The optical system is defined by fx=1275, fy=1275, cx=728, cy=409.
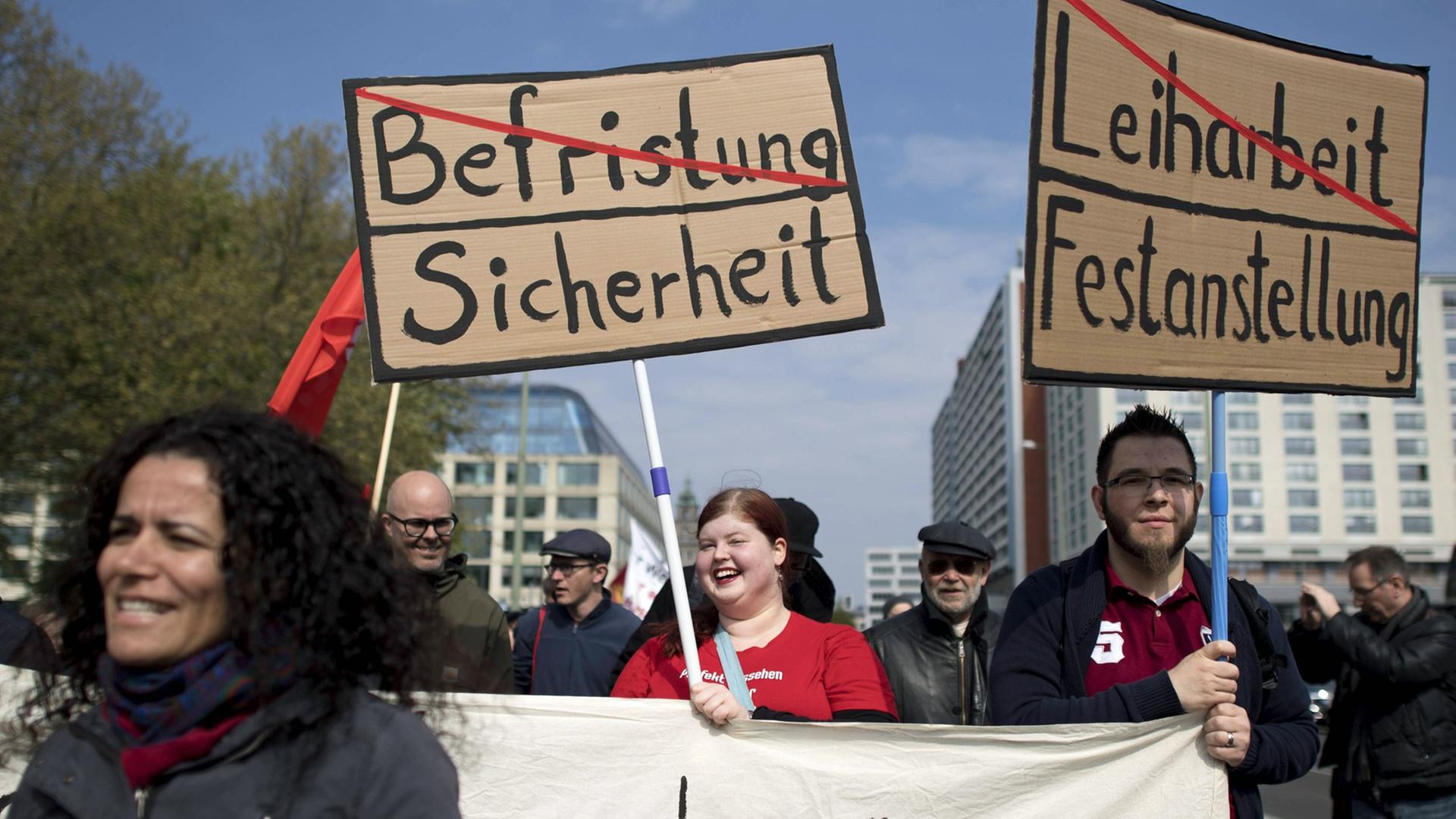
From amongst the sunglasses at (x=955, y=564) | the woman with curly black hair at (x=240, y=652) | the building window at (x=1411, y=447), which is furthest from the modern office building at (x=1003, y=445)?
the woman with curly black hair at (x=240, y=652)

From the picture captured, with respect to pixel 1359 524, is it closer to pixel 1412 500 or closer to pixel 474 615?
pixel 1412 500

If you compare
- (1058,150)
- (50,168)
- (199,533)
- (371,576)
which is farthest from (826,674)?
(50,168)

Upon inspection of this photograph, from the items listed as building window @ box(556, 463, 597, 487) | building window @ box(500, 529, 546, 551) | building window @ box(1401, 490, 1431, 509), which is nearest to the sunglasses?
building window @ box(500, 529, 546, 551)

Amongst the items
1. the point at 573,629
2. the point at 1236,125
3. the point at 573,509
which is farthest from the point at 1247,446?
the point at 1236,125

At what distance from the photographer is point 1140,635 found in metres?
3.25

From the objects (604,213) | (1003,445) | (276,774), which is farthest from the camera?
(1003,445)

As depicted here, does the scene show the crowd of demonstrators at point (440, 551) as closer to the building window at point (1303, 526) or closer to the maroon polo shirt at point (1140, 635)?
the maroon polo shirt at point (1140, 635)

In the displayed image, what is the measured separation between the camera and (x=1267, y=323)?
3.57 metres

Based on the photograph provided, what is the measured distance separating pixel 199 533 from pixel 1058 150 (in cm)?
235

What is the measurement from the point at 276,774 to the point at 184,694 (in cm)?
17

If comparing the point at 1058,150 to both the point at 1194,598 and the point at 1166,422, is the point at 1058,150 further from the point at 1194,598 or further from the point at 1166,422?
the point at 1194,598

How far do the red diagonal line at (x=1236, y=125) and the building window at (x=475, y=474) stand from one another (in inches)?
3716

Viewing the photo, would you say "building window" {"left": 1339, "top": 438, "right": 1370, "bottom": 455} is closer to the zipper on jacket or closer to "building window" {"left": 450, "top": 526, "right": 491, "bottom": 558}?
"building window" {"left": 450, "top": 526, "right": 491, "bottom": 558}

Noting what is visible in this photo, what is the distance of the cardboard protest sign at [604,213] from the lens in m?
3.68
